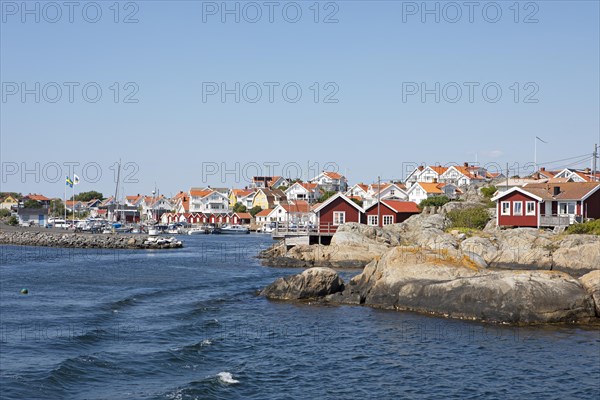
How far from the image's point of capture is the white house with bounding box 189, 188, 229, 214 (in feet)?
484

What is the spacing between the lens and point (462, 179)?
122875 millimetres

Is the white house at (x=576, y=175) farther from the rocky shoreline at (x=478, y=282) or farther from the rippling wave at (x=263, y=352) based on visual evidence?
the rippling wave at (x=263, y=352)

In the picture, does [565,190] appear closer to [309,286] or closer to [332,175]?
[309,286]

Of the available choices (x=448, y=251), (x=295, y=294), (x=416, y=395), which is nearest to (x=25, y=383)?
(x=416, y=395)

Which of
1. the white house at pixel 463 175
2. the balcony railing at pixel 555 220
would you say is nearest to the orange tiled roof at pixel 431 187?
the white house at pixel 463 175

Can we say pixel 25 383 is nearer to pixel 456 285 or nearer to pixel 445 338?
pixel 445 338

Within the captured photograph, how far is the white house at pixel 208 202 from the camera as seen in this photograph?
484 feet

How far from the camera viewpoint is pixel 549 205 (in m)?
60.9

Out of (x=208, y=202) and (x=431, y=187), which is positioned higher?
(x=431, y=187)

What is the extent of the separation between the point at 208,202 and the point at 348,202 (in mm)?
82701

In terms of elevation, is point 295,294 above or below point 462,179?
below

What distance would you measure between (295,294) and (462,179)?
94.3 m

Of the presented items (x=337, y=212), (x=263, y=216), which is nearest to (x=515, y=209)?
(x=337, y=212)

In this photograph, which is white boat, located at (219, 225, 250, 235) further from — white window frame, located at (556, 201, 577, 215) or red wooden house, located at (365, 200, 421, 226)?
white window frame, located at (556, 201, 577, 215)
